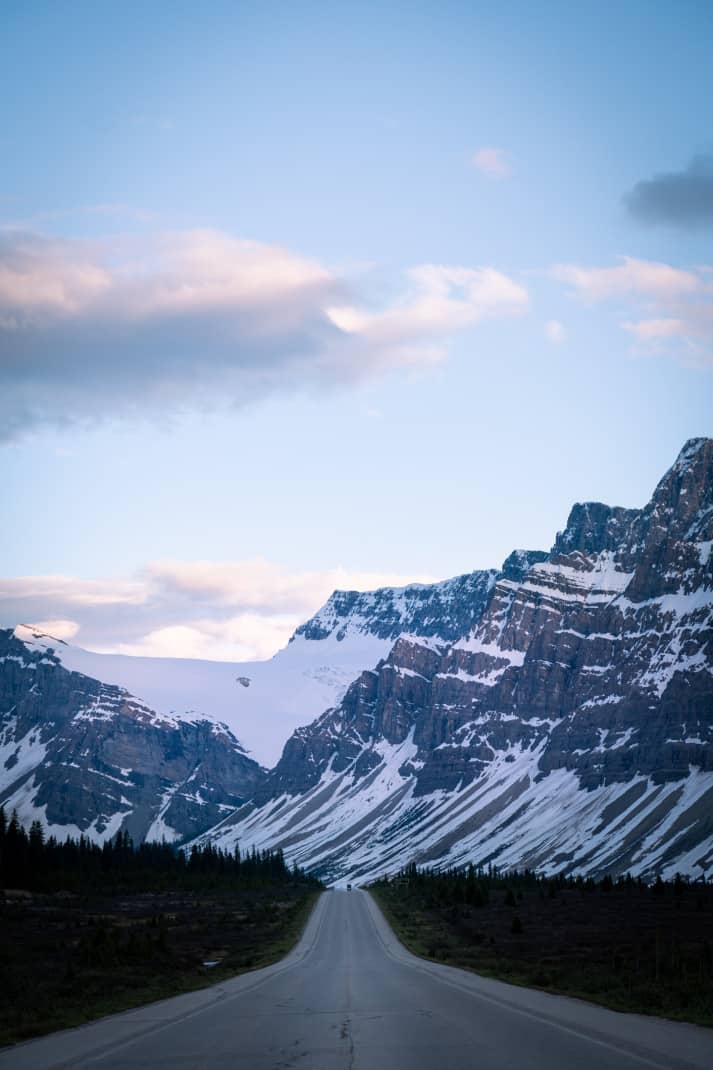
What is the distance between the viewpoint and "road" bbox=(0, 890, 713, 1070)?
27.9 metres

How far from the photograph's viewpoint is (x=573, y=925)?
9844 centimetres

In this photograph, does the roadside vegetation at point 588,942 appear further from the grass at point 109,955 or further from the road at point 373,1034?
the grass at point 109,955

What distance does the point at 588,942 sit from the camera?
76.7 metres

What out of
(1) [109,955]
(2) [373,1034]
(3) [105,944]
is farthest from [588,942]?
(2) [373,1034]

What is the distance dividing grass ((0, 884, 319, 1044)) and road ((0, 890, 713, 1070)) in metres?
2.68

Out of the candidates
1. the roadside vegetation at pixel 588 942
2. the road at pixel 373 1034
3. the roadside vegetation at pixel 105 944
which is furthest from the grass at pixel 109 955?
the roadside vegetation at pixel 588 942

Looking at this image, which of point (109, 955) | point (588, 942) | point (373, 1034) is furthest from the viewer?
point (588, 942)

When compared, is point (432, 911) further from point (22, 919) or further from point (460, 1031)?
point (460, 1031)

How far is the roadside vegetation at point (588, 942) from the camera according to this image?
4488 centimetres

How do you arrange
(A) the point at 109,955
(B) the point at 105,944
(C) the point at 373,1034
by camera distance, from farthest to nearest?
(B) the point at 105,944, (A) the point at 109,955, (C) the point at 373,1034

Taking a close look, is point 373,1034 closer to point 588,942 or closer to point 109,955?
point 109,955

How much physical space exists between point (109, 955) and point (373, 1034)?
3488 centimetres

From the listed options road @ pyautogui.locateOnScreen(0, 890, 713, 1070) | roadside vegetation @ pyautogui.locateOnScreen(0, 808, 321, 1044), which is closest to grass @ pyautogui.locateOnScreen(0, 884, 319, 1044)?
roadside vegetation @ pyautogui.locateOnScreen(0, 808, 321, 1044)

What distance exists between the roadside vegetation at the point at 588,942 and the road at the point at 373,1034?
10.2 ft
